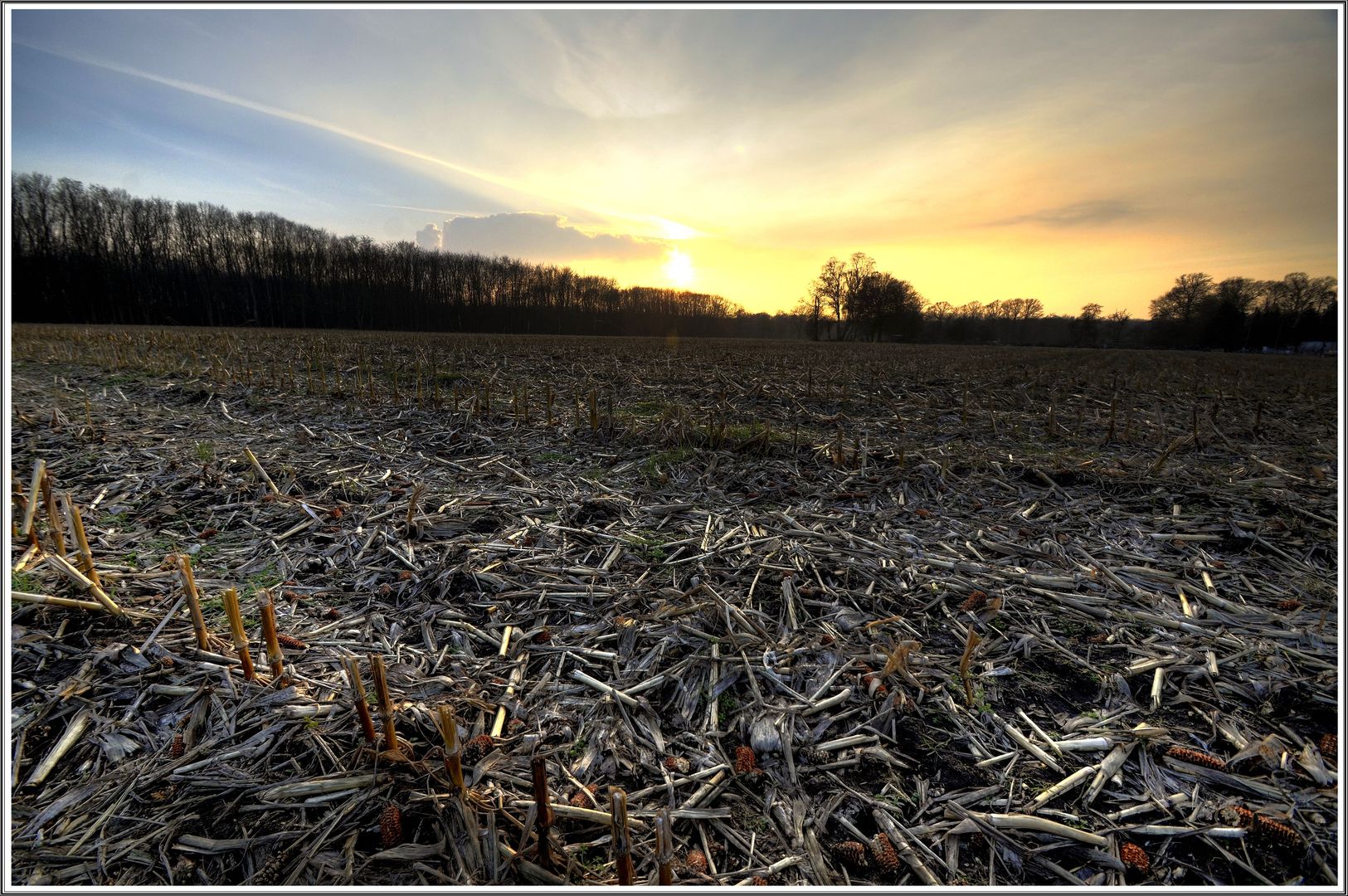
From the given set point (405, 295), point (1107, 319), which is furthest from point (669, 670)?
point (1107, 319)

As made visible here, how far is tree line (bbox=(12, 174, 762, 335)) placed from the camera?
181 ft

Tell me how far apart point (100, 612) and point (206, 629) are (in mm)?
697

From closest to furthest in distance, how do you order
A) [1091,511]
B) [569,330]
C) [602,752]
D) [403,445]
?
[602,752] < [1091,511] < [403,445] < [569,330]

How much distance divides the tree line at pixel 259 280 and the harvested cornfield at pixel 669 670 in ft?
191

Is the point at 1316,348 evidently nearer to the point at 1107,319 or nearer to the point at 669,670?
the point at 1107,319

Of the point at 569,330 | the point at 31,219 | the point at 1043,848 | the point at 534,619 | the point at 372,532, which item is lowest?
the point at 1043,848

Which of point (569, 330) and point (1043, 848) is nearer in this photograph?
point (1043, 848)

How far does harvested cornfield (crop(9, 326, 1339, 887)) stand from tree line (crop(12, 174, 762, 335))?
58252mm

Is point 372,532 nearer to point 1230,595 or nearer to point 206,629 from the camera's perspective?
point 206,629

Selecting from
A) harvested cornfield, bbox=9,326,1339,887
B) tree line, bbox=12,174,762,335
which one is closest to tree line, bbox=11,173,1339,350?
tree line, bbox=12,174,762,335

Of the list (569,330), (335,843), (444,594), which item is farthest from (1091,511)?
(569,330)

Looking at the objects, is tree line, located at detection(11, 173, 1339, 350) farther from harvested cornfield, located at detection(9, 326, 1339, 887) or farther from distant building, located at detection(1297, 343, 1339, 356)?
harvested cornfield, located at detection(9, 326, 1339, 887)

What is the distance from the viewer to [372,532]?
4258mm

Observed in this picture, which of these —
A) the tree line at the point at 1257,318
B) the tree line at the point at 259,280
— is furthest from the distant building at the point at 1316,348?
the tree line at the point at 259,280
